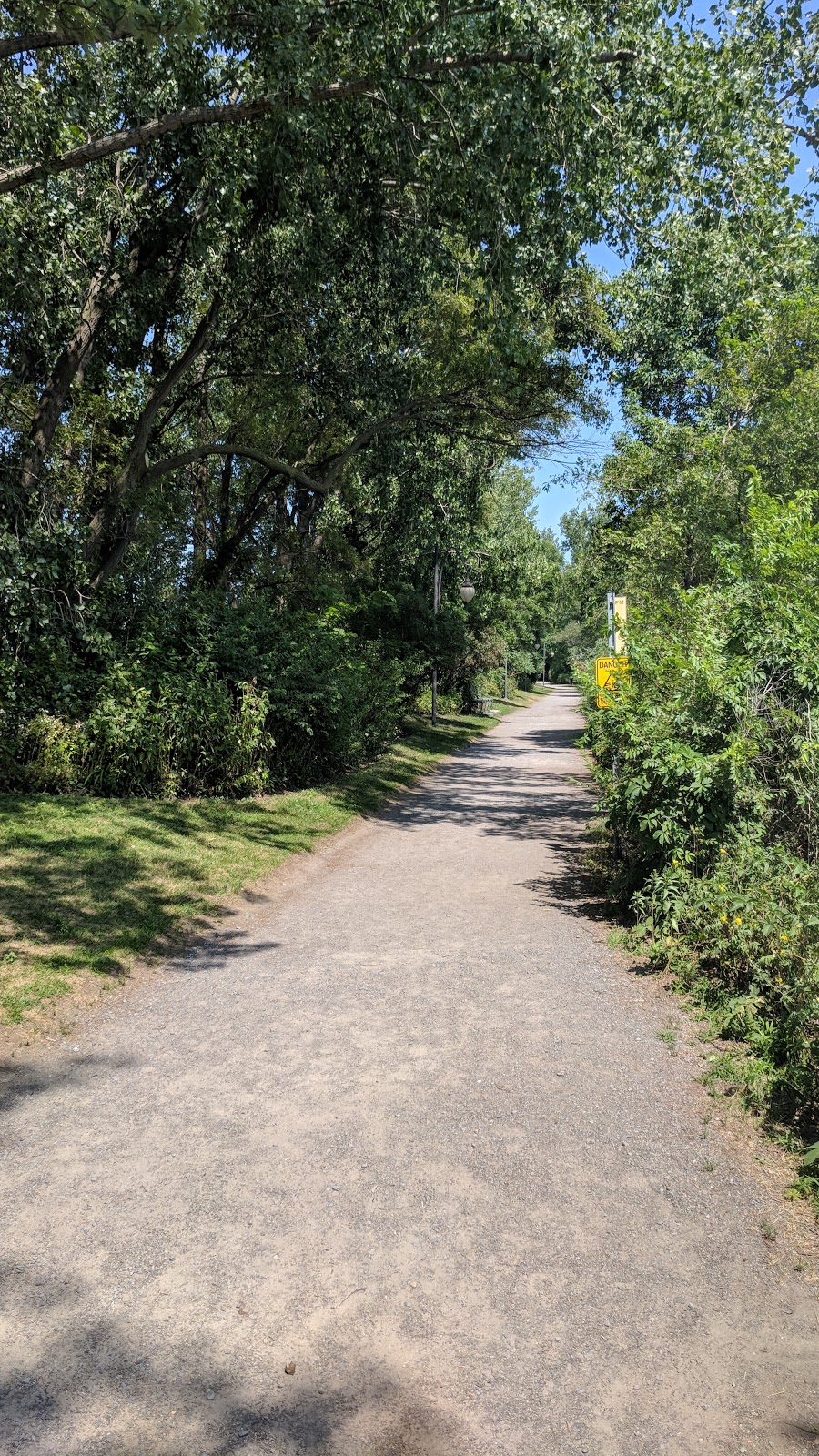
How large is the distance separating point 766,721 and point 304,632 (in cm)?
916

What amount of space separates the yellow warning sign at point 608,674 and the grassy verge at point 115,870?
360 cm

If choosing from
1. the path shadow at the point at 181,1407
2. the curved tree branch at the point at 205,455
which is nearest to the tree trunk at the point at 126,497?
the curved tree branch at the point at 205,455

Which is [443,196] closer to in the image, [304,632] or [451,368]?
[451,368]

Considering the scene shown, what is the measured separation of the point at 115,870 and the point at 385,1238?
5.30 metres

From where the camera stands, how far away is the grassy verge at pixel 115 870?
593 cm

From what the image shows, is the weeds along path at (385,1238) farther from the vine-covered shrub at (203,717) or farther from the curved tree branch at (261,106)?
the curved tree branch at (261,106)

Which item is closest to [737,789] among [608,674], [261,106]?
[608,674]

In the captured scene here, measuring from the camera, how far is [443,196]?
31.8 feet

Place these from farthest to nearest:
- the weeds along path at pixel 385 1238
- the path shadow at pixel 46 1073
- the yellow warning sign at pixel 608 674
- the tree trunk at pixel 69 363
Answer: the tree trunk at pixel 69 363 → the yellow warning sign at pixel 608 674 → the path shadow at pixel 46 1073 → the weeds along path at pixel 385 1238

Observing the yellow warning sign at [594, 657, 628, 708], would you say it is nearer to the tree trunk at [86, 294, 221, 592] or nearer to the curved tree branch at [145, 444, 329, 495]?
the tree trunk at [86, 294, 221, 592]

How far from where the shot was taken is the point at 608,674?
8945 millimetres

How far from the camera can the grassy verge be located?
5.93 meters

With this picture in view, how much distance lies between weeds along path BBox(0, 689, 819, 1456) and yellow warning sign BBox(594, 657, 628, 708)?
2682 millimetres

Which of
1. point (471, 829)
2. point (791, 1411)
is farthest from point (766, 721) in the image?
point (471, 829)
